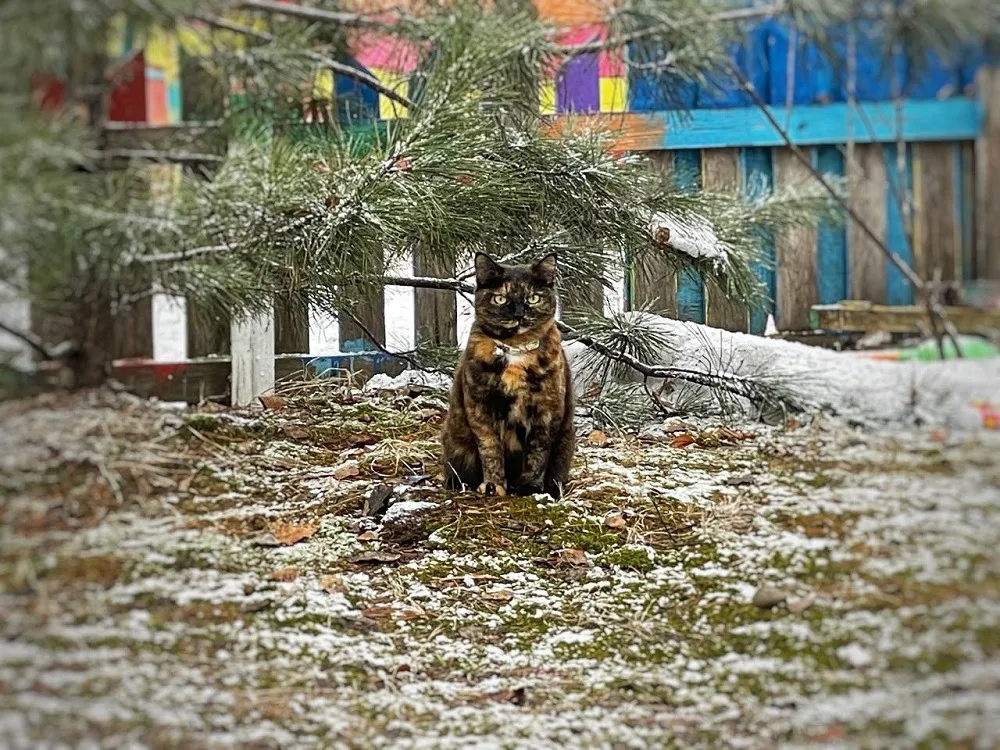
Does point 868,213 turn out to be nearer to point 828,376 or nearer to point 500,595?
point 828,376

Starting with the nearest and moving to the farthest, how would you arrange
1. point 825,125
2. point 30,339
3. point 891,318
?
point 30,339 < point 891,318 < point 825,125

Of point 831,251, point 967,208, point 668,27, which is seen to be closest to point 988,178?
point 967,208

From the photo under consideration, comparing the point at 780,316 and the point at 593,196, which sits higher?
the point at 593,196

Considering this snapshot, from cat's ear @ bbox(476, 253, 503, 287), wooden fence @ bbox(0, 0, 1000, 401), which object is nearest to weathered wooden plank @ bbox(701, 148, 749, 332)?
wooden fence @ bbox(0, 0, 1000, 401)

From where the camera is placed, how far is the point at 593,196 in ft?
3.50

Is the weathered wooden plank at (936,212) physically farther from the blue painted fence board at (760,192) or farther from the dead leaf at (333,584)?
the dead leaf at (333,584)

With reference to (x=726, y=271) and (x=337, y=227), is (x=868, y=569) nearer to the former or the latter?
(x=726, y=271)

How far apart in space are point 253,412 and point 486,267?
281 mm

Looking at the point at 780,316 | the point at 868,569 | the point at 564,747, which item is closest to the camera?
the point at 868,569

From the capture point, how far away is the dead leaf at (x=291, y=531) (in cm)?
98

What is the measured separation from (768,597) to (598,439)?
13.9 inches

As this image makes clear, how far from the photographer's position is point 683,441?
3.53ft

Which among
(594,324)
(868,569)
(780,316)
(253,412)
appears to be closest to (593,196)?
(594,324)

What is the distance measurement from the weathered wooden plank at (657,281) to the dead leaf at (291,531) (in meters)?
0.41
